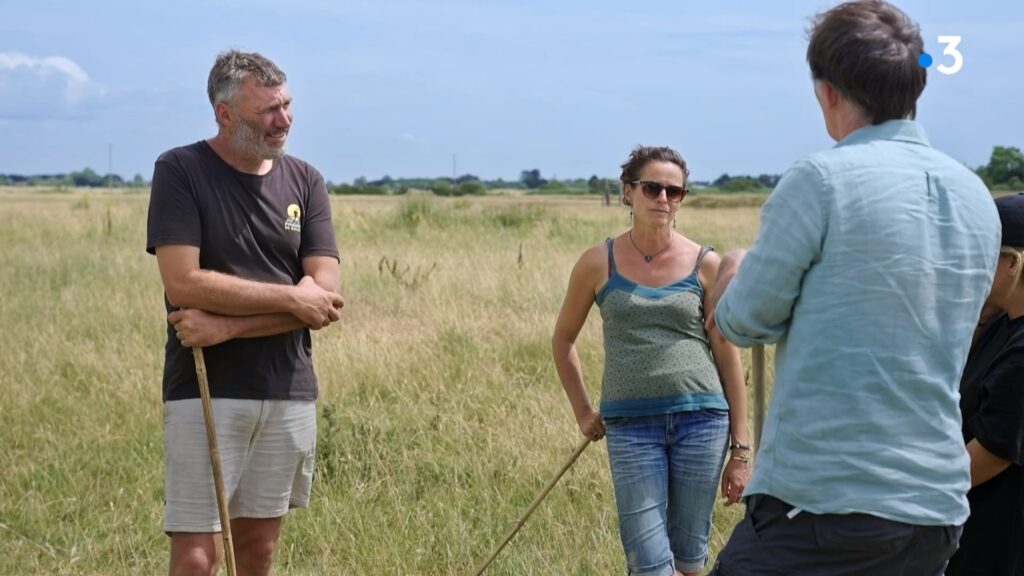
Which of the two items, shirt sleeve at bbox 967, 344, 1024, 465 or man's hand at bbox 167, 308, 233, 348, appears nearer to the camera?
shirt sleeve at bbox 967, 344, 1024, 465

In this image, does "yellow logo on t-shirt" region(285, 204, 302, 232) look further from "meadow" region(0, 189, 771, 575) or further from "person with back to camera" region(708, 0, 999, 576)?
"person with back to camera" region(708, 0, 999, 576)

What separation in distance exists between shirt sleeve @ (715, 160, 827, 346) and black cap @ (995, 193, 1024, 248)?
0.79 meters

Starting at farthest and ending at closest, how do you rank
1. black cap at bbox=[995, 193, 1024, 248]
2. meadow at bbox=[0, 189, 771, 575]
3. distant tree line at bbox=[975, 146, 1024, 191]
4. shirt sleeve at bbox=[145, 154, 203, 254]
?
distant tree line at bbox=[975, 146, 1024, 191]
meadow at bbox=[0, 189, 771, 575]
shirt sleeve at bbox=[145, 154, 203, 254]
black cap at bbox=[995, 193, 1024, 248]

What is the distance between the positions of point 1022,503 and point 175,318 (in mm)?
2560

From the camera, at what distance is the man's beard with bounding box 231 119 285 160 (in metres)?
3.96

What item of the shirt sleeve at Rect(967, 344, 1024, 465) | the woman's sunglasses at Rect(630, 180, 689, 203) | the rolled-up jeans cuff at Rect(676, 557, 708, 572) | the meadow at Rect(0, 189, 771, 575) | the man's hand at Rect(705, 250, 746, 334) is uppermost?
the woman's sunglasses at Rect(630, 180, 689, 203)

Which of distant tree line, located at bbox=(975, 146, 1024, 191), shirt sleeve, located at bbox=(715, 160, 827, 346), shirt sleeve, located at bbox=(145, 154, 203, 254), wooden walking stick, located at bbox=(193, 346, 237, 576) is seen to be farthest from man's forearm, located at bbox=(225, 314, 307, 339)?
distant tree line, located at bbox=(975, 146, 1024, 191)

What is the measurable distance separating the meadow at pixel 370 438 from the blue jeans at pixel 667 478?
3.66 ft

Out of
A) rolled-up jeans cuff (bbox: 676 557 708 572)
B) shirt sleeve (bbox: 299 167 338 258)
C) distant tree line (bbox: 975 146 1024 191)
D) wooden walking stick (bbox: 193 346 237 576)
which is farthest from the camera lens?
distant tree line (bbox: 975 146 1024 191)

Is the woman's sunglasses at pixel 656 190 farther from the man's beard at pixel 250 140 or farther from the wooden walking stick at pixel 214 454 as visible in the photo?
the wooden walking stick at pixel 214 454

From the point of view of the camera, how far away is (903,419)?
2.41 metres

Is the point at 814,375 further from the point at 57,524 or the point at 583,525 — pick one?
the point at 57,524

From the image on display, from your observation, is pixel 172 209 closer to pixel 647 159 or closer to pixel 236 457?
pixel 236 457

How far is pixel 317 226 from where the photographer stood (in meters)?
4.22
